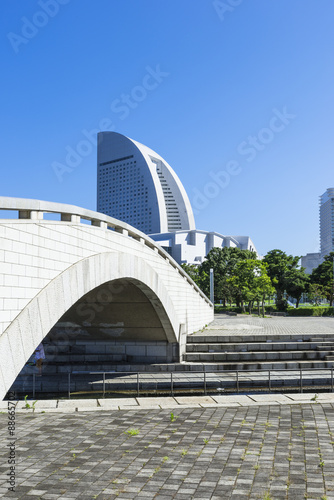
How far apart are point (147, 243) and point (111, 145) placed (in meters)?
183

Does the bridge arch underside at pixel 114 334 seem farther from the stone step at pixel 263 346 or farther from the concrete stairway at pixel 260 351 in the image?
the stone step at pixel 263 346

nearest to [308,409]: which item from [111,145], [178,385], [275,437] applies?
[275,437]

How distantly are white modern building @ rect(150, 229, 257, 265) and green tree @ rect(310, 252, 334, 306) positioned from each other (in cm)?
7078

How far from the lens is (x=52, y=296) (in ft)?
37.9

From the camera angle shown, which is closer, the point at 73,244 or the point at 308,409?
the point at 308,409

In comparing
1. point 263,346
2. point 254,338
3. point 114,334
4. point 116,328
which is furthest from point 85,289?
point 254,338

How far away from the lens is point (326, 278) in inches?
3093

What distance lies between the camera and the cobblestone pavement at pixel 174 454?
5750 mm

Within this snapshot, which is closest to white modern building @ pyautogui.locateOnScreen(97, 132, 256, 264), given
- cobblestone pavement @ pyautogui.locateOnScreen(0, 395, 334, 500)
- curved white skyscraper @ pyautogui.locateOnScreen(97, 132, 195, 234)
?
curved white skyscraper @ pyautogui.locateOnScreen(97, 132, 195, 234)

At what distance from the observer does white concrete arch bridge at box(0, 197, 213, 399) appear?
32.5ft

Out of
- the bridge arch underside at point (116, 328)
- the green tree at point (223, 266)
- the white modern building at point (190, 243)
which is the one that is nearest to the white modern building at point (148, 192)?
the white modern building at point (190, 243)

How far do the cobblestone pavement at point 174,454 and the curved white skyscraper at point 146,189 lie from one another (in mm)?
170577

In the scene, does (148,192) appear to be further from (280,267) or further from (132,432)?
(132,432)

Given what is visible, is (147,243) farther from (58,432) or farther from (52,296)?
(58,432)
